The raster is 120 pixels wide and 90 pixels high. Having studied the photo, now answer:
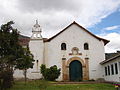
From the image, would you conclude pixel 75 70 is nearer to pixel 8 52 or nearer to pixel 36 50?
pixel 36 50

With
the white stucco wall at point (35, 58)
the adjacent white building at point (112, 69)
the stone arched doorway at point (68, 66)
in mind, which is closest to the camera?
the adjacent white building at point (112, 69)

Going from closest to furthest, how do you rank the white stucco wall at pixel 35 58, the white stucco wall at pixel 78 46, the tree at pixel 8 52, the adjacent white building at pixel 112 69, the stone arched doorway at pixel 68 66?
1. the tree at pixel 8 52
2. the adjacent white building at pixel 112 69
3. the stone arched doorway at pixel 68 66
4. the white stucco wall at pixel 35 58
5. the white stucco wall at pixel 78 46

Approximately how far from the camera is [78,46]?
27.4m

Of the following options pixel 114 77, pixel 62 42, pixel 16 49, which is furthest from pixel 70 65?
pixel 16 49

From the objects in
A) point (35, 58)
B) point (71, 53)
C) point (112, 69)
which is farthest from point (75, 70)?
point (35, 58)

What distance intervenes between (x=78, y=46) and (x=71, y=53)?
138cm

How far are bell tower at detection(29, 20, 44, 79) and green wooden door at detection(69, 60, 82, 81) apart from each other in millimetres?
4124

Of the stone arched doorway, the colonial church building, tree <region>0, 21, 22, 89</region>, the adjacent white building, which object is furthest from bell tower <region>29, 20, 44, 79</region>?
tree <region>0, 21, 22, 89</region>

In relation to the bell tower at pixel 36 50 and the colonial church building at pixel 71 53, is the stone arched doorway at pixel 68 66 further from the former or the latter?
the bell tower at pixel 36 50

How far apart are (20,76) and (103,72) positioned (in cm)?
1127

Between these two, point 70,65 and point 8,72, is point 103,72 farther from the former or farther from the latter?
point 8,72

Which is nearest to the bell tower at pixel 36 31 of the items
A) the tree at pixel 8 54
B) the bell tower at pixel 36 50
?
the bell tower at pixel 36 50

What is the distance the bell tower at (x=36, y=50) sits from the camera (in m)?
26.9

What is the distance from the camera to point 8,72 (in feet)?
47.1
